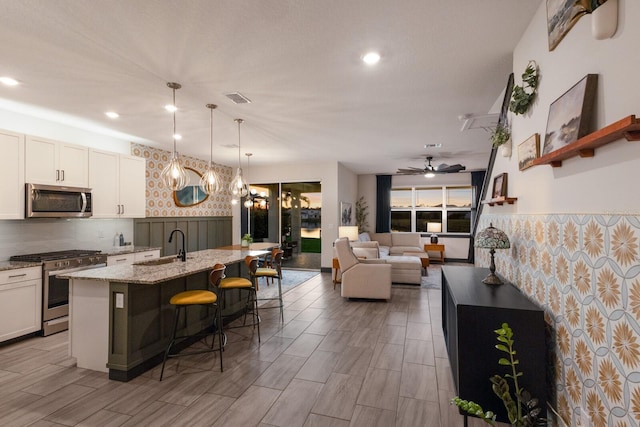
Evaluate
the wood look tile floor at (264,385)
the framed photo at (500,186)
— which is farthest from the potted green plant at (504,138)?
the wood look tile floor at (264,385)

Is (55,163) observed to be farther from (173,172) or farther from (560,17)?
(560,17)

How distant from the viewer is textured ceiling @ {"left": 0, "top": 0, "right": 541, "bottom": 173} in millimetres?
2158

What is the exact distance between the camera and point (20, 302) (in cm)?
360

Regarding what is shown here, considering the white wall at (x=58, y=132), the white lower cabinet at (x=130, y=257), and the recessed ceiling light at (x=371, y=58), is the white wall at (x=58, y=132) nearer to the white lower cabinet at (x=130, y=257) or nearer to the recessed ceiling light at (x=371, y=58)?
the white lower cabinet at (x=130, y=257)

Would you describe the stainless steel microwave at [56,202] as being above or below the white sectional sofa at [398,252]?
above

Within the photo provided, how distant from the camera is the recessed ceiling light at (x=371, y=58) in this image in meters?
2.71

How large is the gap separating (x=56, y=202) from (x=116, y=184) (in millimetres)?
976

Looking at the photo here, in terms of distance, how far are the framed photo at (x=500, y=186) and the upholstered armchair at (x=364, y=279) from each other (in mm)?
2432

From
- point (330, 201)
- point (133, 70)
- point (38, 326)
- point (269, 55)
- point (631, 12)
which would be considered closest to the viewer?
point (631, 12)

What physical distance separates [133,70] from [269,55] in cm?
134

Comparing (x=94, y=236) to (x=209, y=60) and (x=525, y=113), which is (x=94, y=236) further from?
(x=525, y=113)

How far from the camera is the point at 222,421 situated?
86.4 inches

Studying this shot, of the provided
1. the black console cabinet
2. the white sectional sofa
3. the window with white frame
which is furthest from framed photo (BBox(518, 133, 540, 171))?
the window with white frame

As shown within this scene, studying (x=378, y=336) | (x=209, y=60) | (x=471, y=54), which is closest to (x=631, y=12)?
(x=471, y=54)
